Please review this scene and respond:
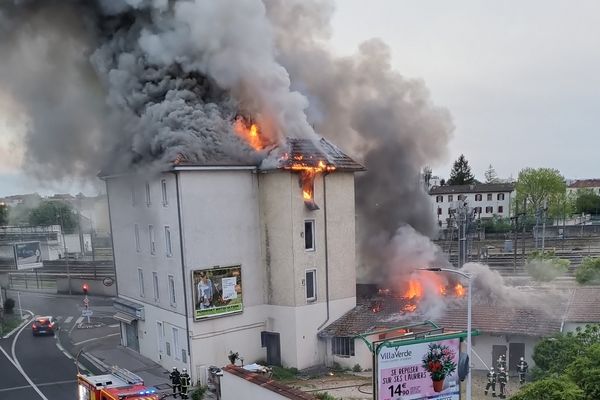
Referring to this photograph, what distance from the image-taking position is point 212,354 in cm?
2112

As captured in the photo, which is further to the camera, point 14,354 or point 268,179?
point 14,354

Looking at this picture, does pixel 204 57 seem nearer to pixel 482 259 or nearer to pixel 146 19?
pixel 146 19

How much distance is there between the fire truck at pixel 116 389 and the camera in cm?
1405

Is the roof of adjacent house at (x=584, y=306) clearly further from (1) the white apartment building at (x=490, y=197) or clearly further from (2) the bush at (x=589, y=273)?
(1) the white apartment building at (x=490, y=197)

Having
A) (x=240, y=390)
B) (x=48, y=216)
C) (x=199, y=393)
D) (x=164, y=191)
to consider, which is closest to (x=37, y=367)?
(x=199, y=393)

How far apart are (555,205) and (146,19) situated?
63924 millimetres

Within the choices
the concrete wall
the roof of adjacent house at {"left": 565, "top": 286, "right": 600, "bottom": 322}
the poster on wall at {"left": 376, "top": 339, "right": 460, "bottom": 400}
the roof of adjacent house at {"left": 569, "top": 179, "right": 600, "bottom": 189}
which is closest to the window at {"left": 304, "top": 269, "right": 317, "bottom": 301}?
the concrete wall

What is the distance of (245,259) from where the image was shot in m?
22.4

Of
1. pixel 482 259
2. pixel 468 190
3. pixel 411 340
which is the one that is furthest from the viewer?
pixel 468 190

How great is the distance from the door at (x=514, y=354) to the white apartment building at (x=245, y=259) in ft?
23.8

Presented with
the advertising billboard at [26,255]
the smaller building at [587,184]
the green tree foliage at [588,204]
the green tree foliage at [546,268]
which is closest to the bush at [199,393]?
the green tree foliage at [546,268]

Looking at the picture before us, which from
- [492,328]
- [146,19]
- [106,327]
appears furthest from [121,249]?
[492,328]

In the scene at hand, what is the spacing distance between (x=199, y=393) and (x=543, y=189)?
212 ft

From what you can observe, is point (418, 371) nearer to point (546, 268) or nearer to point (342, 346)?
point (342, 346)
